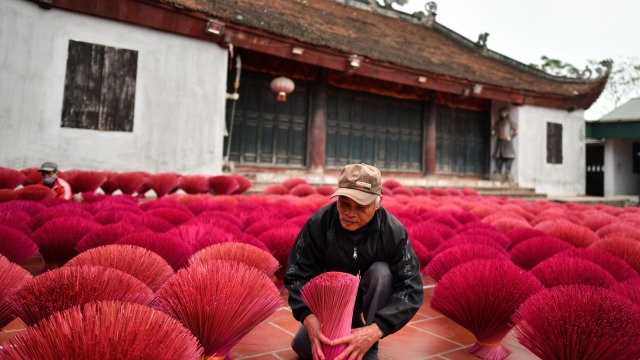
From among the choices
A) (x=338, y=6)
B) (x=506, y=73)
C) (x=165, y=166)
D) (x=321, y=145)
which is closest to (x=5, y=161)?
(x=165, y=166)

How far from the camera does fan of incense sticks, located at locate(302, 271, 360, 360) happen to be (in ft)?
3.62

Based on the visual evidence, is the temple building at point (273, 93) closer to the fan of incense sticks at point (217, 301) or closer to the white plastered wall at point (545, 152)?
the white plastered wall at point (545, 152)

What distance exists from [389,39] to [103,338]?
38.1 feet

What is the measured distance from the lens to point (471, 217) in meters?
3.60

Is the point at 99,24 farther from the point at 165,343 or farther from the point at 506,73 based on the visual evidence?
the point at 506,73

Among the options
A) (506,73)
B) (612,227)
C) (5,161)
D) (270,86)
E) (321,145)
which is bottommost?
(612,227)

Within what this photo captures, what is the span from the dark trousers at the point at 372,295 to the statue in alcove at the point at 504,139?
11.8 metres

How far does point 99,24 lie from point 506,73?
1120cm

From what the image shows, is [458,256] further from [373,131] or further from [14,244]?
[373,131]

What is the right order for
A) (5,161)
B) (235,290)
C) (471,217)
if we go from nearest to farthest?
(235,290), (471,217), (5,161)

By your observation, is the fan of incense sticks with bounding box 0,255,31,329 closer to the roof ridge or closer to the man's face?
the man's face

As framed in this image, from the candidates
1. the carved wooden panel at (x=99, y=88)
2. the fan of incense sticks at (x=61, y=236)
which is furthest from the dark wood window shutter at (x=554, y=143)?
the fan of incense sticks at (x=61, y=236)

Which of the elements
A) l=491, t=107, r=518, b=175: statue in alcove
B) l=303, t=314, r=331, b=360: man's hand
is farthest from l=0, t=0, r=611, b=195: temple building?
l=303, t=314, r=331, b=360: man's hand

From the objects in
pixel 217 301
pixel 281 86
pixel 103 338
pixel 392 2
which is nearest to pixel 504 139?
pixel 392 2
